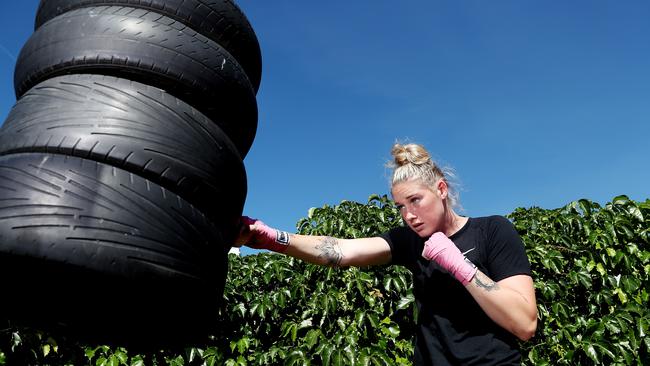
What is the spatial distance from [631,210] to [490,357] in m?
3.74

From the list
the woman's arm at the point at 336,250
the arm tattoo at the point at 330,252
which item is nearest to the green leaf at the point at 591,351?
the woman's arm at the point at 336,250

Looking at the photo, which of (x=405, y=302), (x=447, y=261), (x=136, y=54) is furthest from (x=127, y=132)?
(x=405, y=302)

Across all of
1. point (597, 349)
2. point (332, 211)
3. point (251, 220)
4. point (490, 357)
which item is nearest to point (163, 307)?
point (251, 220)

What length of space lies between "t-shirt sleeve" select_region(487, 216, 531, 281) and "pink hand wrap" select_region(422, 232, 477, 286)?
213 millimetres

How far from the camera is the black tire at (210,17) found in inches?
60.3

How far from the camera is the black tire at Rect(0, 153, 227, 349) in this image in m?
1.22

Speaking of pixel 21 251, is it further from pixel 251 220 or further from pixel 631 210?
pixel 631 210

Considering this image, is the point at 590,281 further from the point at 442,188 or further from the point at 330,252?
the point at 330,252

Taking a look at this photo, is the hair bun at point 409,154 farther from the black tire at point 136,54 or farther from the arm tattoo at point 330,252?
the black tire at point 136,54

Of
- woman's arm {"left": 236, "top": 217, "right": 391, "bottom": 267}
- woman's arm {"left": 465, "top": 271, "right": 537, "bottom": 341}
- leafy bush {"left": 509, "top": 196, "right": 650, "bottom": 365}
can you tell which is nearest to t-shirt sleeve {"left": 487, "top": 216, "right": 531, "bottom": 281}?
woman's arm {"left": 465, "top": 271, "right": 537, "bottom": 341}

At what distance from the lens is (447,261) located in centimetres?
242

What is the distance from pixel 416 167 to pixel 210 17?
155 centimetres

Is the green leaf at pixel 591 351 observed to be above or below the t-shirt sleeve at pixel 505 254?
below

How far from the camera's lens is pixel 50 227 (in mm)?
1216
